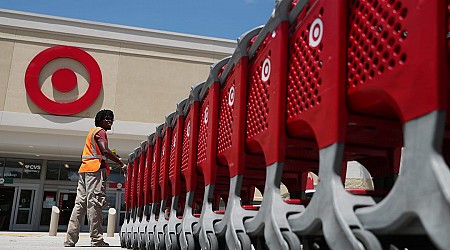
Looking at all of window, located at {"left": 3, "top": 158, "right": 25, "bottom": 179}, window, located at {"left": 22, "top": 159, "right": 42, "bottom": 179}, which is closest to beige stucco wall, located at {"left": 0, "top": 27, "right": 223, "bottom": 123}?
window, located at {"left": 3, "top": 158, "right": 25, "bottom": 179}

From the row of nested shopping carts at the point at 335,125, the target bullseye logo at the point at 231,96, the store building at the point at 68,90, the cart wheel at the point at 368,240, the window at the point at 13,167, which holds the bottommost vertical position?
the cart wheel at the point at 368,240

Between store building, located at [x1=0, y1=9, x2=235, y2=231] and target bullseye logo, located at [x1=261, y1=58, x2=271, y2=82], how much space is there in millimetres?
13669

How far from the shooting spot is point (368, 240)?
1294 mm

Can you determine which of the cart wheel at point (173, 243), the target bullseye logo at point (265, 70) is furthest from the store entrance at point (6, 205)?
the target bullseye logo at point (265, 70)

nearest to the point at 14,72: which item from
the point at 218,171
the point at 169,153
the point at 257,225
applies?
the point at 169,153

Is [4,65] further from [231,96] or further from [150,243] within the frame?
[231,96]

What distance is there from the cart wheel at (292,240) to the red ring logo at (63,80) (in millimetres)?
14774

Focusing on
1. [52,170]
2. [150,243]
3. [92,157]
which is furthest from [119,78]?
[150,243]

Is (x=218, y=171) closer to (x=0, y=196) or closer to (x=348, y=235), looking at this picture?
(x=348, y=235)

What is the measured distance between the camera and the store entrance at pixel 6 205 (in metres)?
16.8

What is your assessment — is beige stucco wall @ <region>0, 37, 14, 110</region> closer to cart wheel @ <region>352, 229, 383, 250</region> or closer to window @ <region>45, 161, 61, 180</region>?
window @ <region>45, 161, 61, 180</region>

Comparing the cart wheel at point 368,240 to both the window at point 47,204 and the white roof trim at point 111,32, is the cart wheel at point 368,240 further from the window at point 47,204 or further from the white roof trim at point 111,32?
the window at point 47,204

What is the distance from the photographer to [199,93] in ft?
11.9

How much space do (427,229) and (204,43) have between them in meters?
16.8
